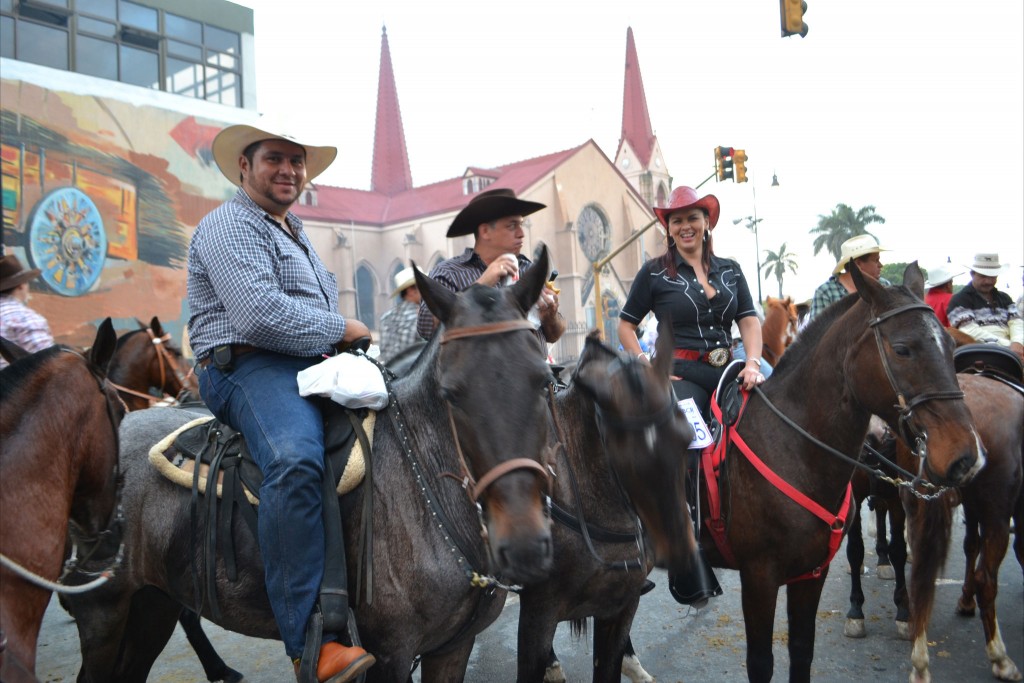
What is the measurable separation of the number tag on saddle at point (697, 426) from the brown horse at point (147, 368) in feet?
18.2

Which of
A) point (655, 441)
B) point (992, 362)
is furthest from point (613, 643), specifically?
point (992, 362)

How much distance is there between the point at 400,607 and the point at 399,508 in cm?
36

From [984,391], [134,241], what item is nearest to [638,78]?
[134,241]

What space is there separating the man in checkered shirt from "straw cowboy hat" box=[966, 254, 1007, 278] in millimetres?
6249

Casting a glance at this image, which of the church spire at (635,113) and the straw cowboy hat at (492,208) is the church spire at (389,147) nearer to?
the church spire at (635,113)

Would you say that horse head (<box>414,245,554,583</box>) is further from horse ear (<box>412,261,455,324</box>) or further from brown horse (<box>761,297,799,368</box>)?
brown horse (<box>761,297,799,368</box>)

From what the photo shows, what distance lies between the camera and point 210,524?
300cm

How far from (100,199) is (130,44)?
5742 mm

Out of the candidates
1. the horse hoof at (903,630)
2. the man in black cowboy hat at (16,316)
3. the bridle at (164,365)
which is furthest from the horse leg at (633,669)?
the bridle at (164,365)

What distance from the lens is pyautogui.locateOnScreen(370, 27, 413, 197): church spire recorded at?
66.8m

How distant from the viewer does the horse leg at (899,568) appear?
18.7 ft

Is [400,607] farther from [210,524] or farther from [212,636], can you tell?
[212,636]

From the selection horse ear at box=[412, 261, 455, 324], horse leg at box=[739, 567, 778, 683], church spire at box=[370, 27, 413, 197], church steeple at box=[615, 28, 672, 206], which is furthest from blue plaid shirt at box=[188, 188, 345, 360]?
church spire at box=[370, 27, 413, 197]

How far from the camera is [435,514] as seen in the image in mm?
2805
